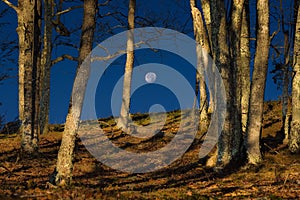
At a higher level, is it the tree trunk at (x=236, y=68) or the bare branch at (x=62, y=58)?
the bare branch at (x=62, y=58)

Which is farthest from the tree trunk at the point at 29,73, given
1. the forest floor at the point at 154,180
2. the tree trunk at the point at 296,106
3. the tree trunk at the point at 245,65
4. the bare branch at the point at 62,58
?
the tree trunk at the point at 296,106

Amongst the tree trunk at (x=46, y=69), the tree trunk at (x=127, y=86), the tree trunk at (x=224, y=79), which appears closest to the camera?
the tree trunk at (x=224, y=79)

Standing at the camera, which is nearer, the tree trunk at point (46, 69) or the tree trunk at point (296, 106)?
the tree trunk at point (296, 106)

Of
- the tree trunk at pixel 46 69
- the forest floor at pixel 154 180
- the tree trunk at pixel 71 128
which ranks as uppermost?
the tree trunk at pixel 46 69

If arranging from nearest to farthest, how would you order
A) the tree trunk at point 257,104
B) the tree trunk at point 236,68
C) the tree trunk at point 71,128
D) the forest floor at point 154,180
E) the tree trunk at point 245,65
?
the forest floor at point 154,180
the tree trunk at point 71,128
the tree trunk at point 257,104
the tree trunk at point 236,68
the tree trunk at point 245,65

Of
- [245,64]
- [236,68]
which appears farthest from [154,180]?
[245,64]

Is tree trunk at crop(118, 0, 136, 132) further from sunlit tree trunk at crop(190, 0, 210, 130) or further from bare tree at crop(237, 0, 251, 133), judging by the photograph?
bare tree at crop(237, 0, 251, 133)

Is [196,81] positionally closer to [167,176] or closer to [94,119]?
[94,119]

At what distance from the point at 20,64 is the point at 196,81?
10.9 meters

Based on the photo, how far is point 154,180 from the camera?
11531 millimetres

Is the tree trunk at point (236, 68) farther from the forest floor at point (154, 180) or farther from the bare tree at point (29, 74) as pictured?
the bare tree at point (29, 74)

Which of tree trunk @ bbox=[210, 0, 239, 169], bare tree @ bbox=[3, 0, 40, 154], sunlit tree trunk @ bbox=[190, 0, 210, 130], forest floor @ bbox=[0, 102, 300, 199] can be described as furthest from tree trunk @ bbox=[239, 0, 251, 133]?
bare tree @ bbox=[3, 0, 40, 154]

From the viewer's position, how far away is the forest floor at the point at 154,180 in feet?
27.3

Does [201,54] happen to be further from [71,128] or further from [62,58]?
[71,128]
